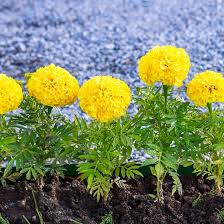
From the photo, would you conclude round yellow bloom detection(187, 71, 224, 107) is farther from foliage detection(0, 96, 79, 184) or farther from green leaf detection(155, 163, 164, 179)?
foliage detection(0, 96, 79, 184)

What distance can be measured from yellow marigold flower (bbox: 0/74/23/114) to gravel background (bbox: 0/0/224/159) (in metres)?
2.59

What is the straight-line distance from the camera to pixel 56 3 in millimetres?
7426

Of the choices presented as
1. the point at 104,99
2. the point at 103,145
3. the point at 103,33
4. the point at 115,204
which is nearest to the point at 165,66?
the point at 104,99

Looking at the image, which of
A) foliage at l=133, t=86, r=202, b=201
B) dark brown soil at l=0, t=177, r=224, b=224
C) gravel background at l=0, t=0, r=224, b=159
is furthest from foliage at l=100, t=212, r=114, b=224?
gravel background at l=0, t=0, r=224, b=159

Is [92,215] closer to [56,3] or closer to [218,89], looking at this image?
[218,89]

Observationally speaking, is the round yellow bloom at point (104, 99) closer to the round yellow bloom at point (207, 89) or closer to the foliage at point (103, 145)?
the foliage at point (103, 145)

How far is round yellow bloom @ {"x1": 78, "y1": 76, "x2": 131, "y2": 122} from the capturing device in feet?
9.21

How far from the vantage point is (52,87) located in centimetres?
294

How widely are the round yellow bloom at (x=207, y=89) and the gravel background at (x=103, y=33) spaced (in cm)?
258

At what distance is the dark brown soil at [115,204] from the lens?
10.4ft

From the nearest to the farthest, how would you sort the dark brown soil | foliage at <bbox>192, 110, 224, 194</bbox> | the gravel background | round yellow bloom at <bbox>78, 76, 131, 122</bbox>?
round yellow bloom at <bbox>78, 76, 131, 122</bbox> < foliage at <bbox>192, 110, 224, 194</bbox> < the dark brown soil < the gravel background

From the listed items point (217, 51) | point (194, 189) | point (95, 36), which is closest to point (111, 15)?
point (95, 36)

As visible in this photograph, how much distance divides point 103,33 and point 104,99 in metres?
3.83

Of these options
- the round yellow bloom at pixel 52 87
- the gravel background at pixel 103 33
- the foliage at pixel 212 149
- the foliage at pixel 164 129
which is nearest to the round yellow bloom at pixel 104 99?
the round yellow bloom at pixel 52 87
